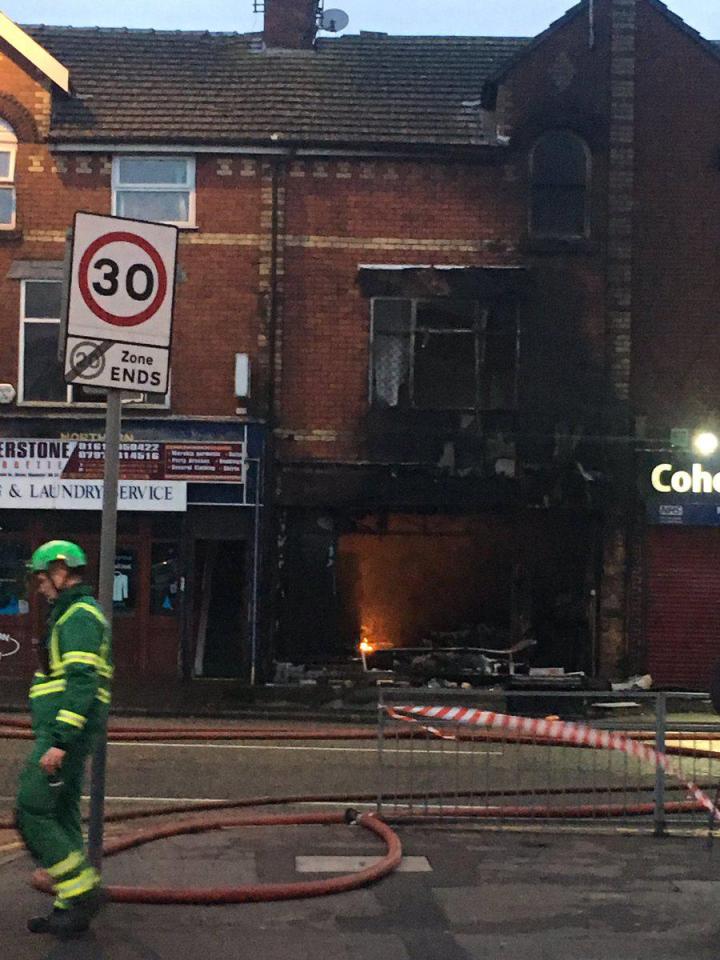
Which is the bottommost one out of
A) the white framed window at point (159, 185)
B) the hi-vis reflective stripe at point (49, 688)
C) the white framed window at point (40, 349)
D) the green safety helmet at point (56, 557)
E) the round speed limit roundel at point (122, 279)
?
the hi-vis reflective stripe at point (49, 688)

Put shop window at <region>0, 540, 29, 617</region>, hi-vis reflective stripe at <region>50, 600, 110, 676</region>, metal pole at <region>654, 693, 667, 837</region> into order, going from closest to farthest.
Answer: hi-vis reflective stripe at <region>50, 600, 110, 676</region>
metal pole at <region>654, 693, 667, 837</region>
shop window at <region>0, 540, 29, 617</region>

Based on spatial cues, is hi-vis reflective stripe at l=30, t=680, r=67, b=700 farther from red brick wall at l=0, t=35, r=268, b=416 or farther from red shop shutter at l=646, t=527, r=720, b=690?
red shop shutter at l=646, t=527, r=720, b=690

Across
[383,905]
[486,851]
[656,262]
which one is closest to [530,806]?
[486,851]

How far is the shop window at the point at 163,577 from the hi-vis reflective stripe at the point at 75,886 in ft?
47.7

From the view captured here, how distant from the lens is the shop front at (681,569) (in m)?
20.3

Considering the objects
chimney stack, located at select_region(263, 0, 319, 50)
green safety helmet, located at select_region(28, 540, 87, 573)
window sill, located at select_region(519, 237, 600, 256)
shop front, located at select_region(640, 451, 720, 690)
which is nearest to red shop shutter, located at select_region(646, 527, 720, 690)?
shop front, located at select_region(640, 451, 720, 690)

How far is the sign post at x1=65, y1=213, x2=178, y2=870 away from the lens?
654 centimetres

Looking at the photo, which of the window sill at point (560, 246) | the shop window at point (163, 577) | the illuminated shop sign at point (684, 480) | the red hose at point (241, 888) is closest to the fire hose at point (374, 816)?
the red hose at point (241, 888)

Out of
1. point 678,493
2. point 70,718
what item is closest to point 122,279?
point 70,718

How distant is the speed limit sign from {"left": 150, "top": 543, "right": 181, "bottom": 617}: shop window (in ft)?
46.3

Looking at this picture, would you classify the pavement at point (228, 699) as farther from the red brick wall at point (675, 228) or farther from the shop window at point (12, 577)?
the red brick wall at point (675, 228)

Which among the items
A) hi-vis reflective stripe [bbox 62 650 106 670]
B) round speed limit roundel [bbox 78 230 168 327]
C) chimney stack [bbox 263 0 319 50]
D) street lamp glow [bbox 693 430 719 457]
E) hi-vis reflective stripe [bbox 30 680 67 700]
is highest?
chimney stack [bbox 263 0 319 50]

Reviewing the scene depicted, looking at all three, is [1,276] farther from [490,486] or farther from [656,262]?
[656,262]

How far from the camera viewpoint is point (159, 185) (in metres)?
20.8
